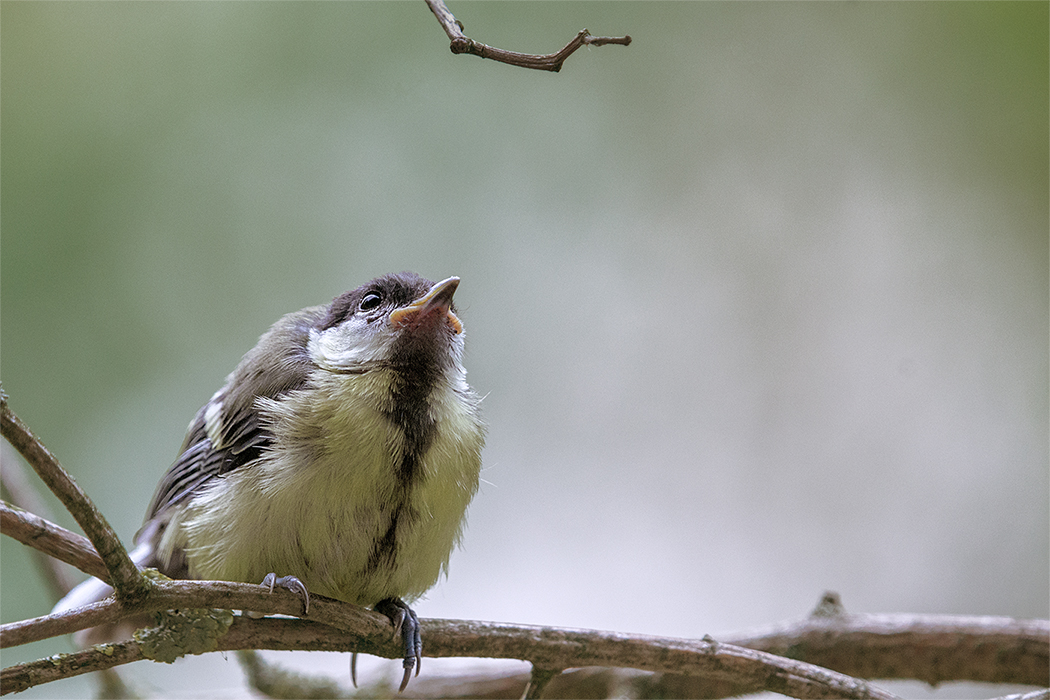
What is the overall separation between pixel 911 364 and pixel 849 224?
2.16 feet

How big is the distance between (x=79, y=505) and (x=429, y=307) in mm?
739

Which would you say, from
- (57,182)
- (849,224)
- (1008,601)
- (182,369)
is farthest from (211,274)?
(1008,601)

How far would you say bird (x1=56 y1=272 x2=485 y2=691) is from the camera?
5.18ft

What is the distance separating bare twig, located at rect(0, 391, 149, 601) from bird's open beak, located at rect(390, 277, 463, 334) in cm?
68

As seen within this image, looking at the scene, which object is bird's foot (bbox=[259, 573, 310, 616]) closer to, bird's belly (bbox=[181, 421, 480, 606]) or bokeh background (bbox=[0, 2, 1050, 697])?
bird's belly (bbox=[181, 421, 480, 606])

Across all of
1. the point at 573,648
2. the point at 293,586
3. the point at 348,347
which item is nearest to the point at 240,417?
the point at 348,347

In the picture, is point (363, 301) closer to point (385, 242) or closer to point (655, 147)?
point (385, 242)

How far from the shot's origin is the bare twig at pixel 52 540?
130 cm

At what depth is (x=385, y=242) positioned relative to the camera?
3.14m

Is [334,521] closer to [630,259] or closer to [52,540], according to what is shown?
[52,540]

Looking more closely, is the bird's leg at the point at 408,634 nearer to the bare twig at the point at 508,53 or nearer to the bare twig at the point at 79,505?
the bare twig at the point at 79,505

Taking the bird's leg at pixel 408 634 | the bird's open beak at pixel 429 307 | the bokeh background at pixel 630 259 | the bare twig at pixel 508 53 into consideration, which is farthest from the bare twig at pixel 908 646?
the bare twig at pixel 508 53

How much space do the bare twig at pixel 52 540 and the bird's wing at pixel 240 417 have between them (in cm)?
36

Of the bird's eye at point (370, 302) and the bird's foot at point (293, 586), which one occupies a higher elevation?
the bird's eye at point (370, 302)
